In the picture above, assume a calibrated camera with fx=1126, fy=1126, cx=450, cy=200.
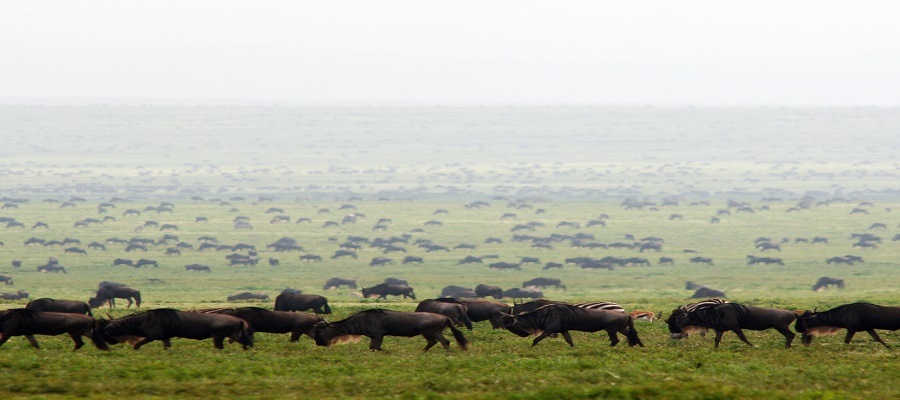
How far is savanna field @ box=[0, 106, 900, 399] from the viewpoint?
20109 mm

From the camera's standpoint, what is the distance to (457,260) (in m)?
73.9

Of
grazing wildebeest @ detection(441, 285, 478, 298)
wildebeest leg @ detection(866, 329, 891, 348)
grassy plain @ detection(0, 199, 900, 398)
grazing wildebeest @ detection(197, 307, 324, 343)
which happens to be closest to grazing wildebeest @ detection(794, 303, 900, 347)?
wildebeest leg @ detection(866, 329, 891, 348)

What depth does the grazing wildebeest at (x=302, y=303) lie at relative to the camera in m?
31.4

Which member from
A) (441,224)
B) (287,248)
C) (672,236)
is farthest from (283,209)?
(672,236)

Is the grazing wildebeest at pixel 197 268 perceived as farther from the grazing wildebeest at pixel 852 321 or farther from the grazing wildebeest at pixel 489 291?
the grazing wildebeest at pixel 852 321

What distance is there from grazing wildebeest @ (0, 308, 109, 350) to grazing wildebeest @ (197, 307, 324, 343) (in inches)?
111

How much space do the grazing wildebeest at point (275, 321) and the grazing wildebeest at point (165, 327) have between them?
99cm

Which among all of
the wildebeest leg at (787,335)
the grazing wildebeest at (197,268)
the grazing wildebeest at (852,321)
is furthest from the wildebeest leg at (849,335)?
the grazing wildebeest at (197,268)

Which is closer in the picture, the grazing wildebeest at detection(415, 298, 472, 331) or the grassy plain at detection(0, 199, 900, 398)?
the grassy plain at detection(0, 199, 900, 398)

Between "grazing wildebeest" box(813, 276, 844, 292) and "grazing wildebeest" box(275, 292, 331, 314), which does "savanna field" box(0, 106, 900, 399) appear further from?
"grazing wildebeest" box(275, 292, 331, 314)

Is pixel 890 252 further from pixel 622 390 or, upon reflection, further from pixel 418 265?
pixel 622 390

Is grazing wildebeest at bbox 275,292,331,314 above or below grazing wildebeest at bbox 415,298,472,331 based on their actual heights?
below

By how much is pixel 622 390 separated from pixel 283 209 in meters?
97.3

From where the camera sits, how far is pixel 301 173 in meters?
177
